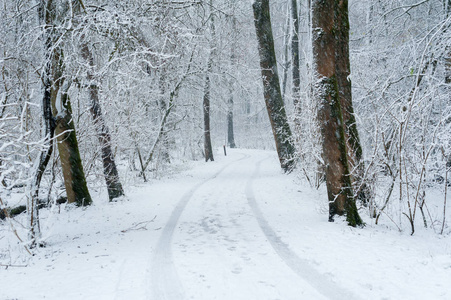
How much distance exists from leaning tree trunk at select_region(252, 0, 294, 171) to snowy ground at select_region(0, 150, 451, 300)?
559cm

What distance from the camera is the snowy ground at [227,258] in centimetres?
389

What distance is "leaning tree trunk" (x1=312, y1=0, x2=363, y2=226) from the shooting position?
612 centimetres

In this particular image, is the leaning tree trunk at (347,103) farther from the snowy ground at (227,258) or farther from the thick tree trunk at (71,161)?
the thick tree trunk at (71,161)

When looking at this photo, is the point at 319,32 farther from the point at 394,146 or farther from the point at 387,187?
the point at 387,187

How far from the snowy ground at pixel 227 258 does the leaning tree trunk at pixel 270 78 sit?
5588mm

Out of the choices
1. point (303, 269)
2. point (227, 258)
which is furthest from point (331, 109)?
point (227, 258)

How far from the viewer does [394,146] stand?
6367 millimetres

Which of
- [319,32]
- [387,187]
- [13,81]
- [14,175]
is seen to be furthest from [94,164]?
[387,187]

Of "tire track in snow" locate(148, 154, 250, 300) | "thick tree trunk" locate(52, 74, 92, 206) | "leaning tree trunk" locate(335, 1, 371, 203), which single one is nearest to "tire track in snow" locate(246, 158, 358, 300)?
"tire track in snow" locate(148, 154, 250, 300)

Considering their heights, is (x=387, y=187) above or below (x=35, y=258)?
above

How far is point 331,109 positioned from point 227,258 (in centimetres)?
342

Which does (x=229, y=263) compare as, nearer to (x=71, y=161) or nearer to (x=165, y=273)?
(x=165, y=273)

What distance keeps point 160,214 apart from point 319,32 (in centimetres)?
566

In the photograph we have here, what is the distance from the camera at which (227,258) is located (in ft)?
16.1
